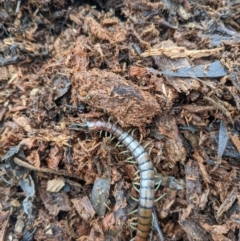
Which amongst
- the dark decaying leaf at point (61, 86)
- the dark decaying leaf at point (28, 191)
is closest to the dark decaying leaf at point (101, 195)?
the dark decaying leaf at point (28, 191)

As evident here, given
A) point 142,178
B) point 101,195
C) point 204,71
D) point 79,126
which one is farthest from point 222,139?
point 79,126

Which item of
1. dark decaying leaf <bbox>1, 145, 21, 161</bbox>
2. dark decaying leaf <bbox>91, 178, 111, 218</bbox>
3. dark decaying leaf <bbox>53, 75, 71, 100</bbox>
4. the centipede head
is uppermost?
dark decaying leaf <bbox>53, 75, 71, 100</bbox>

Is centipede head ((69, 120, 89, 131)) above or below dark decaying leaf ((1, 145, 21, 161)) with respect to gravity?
above

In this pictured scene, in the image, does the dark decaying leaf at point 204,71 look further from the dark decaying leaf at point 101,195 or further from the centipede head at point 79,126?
the dark decaying leaf at point 101,195

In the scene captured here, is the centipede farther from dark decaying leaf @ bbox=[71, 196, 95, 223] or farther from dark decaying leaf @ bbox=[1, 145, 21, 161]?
dark decaying leaf @ bbox=[1, 145, 21, 161]

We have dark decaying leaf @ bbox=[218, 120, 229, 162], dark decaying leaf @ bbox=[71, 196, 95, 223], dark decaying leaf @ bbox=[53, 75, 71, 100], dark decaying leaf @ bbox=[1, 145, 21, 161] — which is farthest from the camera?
dark decaying leaf @ bbox=[53, 75, 71, 100]

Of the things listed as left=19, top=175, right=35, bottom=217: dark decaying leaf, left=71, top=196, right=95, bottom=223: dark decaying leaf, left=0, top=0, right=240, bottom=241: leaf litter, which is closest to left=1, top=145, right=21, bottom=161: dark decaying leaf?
left=0, top=0, right=240, bottom=241: leaf litter

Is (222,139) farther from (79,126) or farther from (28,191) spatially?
(28,191)

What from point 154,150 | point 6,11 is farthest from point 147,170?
point 6,11
